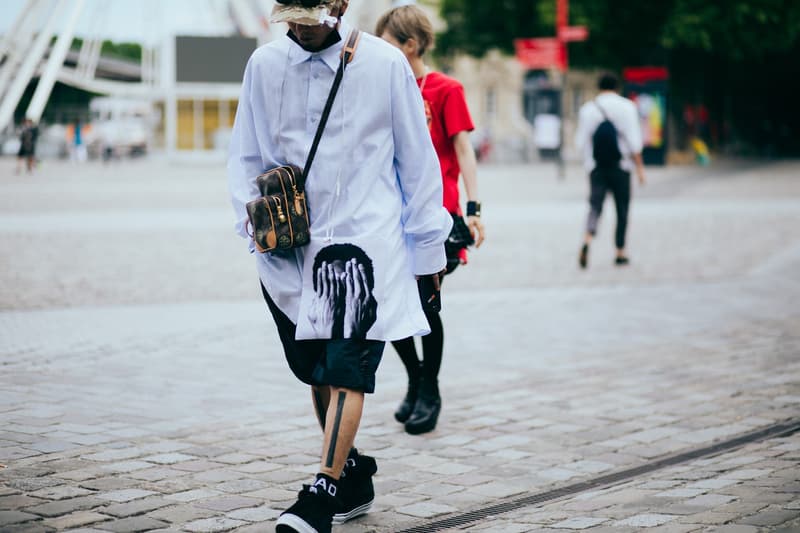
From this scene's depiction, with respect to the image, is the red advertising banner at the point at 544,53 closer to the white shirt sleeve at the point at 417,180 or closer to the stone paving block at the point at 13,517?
the white shirt sleeve at the point at 417,180

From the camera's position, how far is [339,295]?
3.68m

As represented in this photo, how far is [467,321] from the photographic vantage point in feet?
28.5

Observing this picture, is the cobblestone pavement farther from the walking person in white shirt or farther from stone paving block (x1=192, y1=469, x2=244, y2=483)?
the walking person in white shirt

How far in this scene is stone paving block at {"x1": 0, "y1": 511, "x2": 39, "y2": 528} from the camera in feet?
12.3

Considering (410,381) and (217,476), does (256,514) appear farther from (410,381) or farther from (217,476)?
(410,381)

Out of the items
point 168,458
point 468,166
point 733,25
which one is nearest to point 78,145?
point 733,25

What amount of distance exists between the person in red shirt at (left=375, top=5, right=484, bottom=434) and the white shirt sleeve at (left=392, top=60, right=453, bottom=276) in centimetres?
132

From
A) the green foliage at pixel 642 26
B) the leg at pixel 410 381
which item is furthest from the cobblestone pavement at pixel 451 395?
the green foliage at pixel 642 26

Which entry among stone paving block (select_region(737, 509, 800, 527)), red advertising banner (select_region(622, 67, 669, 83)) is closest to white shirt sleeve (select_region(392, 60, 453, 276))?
stone paving block (select_region(737, 509, 800, 527))

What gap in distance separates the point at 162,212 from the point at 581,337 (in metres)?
12.0

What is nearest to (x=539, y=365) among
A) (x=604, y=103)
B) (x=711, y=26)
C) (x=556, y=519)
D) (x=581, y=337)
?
(x=581, y=337)

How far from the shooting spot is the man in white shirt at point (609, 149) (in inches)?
462

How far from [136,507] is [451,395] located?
8.07 feet

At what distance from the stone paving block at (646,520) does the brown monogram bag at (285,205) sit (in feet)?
4.63
